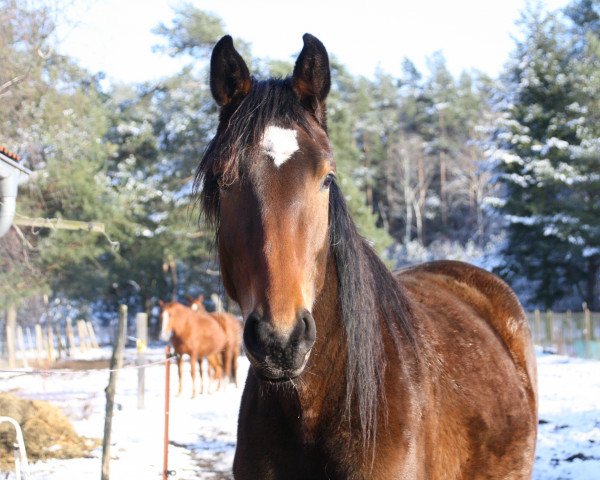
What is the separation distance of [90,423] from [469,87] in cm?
4719

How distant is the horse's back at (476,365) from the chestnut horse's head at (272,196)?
91cm

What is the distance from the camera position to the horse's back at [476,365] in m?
2.83

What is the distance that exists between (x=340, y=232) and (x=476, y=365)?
1.21m

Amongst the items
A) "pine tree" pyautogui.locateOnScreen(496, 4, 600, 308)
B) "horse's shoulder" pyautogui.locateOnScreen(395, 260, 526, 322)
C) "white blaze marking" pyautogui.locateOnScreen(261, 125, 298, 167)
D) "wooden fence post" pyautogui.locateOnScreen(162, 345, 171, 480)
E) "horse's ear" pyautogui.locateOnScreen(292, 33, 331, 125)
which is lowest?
"wooden fence post" pyautogui.locateOnScreen(162, 345, 171, 480)

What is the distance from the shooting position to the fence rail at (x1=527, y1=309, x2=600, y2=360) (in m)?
19.8

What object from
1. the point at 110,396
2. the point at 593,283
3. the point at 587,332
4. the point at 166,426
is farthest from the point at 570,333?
the point at 110,396

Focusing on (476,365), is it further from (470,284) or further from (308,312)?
(308,312)

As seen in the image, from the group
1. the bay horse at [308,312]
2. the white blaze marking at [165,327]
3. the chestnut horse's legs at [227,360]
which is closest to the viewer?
the bay horse at [308,312]

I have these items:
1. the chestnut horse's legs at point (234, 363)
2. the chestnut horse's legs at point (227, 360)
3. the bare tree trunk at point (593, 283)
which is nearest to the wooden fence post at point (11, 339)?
the chestnut horse's legs at point (227, 360)

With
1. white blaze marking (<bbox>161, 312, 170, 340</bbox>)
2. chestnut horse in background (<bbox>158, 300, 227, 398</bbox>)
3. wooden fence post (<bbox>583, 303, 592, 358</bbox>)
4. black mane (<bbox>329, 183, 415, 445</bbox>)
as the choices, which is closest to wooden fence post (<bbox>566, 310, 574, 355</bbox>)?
wooden fence post (<bbox>583, 303, 592, 358</bbox>)

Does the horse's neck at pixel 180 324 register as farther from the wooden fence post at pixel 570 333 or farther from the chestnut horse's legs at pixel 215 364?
the wooden fence post at pixel 570 333

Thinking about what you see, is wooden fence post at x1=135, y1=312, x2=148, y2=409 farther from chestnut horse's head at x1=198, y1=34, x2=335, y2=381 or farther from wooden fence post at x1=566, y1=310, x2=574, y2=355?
wooden fence post at x1=566, y1=310, x2=574, y2=355

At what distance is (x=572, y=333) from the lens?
67.2ft

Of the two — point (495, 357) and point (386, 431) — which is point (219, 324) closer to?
point (495, 357)
